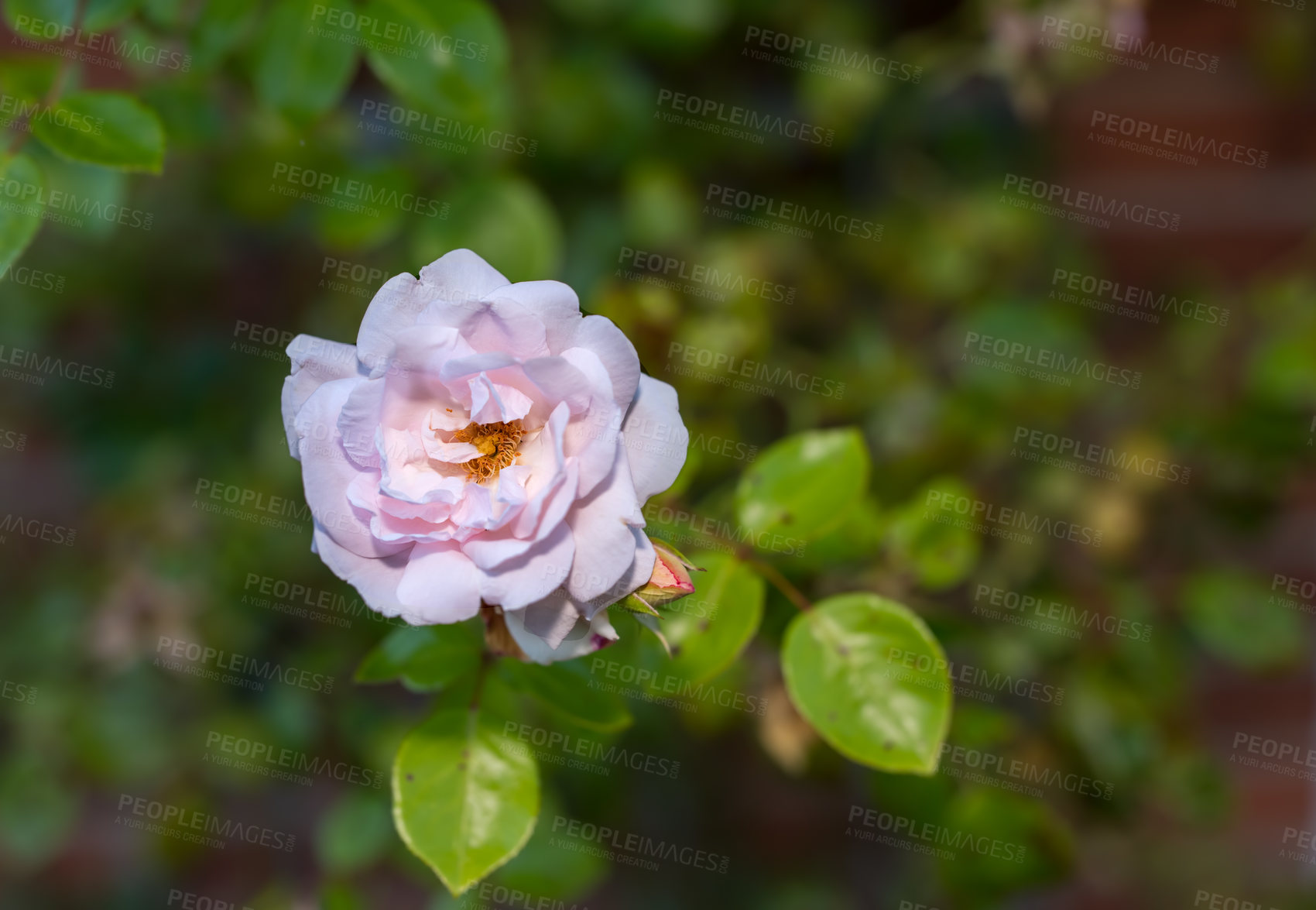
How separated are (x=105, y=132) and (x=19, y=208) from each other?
0.09 m

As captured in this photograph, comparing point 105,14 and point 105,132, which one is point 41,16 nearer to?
point 105,14

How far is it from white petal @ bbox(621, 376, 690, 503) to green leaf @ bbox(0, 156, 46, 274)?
421 millimetres

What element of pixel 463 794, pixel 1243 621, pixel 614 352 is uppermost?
pixel 614 352

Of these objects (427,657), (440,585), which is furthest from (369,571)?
(427,657)

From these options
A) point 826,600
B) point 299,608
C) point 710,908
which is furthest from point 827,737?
point 710,908

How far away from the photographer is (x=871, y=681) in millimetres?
653

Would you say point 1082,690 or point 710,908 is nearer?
point 1082,690

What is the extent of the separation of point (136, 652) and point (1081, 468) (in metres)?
1.37

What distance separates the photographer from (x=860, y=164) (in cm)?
152

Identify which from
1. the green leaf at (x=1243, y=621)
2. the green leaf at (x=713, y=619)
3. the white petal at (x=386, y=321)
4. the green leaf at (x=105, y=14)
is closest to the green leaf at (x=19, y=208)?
the green leaf at (x=105, y=14)

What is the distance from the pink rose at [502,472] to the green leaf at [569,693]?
0.43 ft

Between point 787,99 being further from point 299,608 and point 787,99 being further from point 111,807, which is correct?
point 111,807

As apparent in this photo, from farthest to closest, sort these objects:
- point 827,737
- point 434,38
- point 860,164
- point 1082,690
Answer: point 860,164 → point 1082,690 → point 434,38 → point 827,737

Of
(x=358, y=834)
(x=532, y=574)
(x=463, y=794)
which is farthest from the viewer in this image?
(x=358, y=834)
